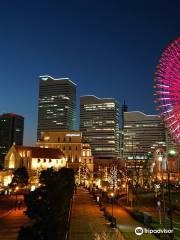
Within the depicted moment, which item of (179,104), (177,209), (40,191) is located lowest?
(177,209)

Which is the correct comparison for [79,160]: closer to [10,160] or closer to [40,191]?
[10,160]

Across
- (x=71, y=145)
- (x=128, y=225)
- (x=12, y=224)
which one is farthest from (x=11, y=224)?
(x=71, y=145)

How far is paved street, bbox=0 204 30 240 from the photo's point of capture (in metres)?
34.2

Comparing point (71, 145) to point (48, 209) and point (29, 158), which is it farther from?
point (48, 209)

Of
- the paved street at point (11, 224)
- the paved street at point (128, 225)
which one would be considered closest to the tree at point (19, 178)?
the paved street at point (11, 224)

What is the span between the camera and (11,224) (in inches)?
1585

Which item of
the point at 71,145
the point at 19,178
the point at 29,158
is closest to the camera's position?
the point at 19,178

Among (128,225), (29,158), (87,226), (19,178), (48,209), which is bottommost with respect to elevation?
(128,225)

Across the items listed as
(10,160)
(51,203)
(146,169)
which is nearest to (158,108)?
(51,203)

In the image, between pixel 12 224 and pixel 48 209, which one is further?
pixel 12 224

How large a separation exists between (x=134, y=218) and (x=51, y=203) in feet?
54.4

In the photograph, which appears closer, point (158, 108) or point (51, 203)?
point (51, 203)

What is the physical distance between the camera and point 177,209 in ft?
188

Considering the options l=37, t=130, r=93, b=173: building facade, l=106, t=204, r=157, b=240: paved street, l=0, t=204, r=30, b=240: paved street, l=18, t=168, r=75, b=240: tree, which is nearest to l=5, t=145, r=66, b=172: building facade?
l=37, t=130, r=93, b=173: building facade
